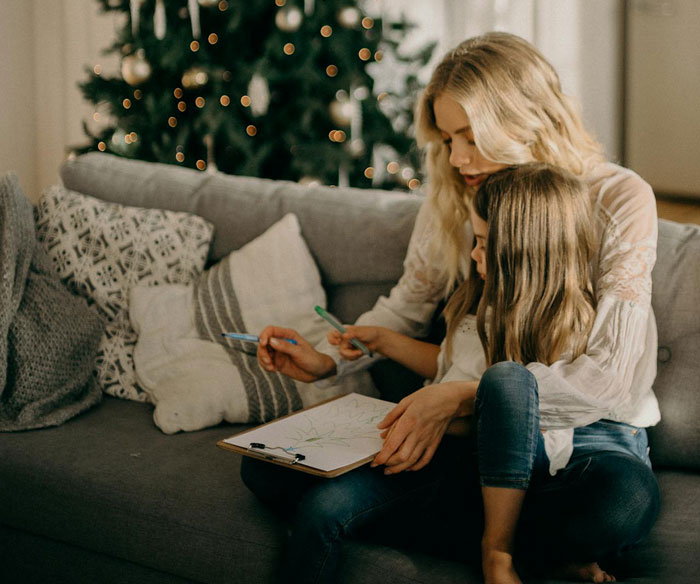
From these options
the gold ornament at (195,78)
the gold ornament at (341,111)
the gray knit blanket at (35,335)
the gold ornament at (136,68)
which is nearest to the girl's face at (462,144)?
the gray knit blanket at (35,335)

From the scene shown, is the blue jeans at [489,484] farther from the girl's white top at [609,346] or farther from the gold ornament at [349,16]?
the gold ornament at [349,16]

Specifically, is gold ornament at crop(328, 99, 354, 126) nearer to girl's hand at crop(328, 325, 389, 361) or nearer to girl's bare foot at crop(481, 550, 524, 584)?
girl's hand at crop(328, 325, 389, 361)

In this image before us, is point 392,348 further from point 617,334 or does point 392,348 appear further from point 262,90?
point 262,90

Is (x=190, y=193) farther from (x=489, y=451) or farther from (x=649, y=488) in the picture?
(x=649, y=488)

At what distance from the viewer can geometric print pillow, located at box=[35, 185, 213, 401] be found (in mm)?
1989

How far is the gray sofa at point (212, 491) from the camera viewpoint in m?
1.33

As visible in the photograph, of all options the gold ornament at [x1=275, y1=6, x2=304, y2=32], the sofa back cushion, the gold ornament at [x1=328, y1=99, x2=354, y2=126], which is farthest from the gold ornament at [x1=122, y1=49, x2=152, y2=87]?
the sofa back cushion

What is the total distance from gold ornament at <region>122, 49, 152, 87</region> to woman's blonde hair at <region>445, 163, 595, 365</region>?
2132 millimetres

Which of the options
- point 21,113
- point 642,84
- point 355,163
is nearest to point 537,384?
point 355,163

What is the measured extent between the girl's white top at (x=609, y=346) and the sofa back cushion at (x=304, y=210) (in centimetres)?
19

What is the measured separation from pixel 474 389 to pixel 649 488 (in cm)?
30

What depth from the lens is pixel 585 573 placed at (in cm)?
121

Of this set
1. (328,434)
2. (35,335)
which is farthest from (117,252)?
(328,434)

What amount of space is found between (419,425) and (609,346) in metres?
0.33
